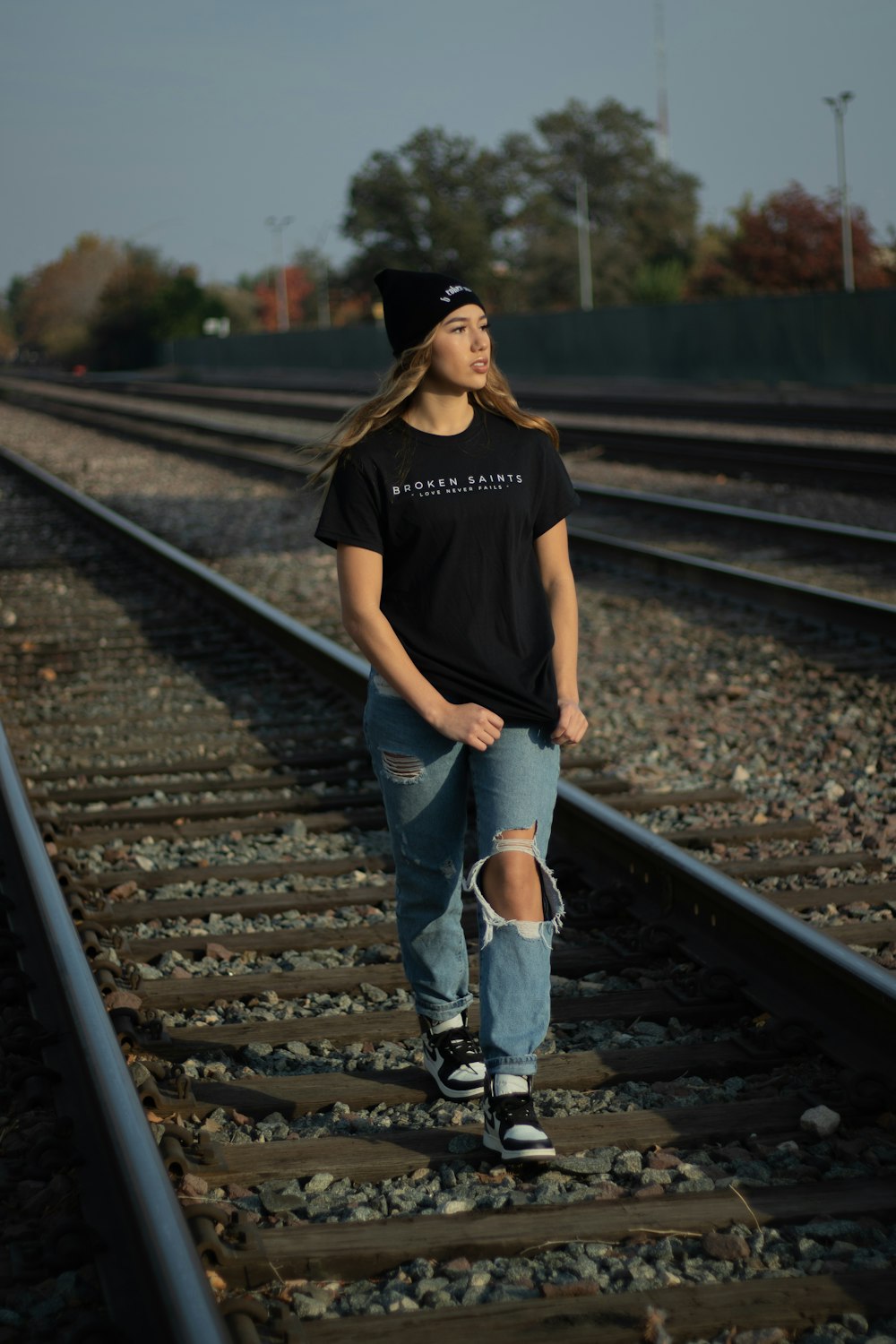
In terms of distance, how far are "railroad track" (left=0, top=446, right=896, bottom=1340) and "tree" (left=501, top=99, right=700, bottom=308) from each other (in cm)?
9355

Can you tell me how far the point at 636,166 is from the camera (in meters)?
107

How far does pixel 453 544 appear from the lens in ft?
10.6

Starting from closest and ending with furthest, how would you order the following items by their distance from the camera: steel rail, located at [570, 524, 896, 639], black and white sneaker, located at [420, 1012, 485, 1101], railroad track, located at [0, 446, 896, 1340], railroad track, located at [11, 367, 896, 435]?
railroad track, located at [0, 446, 896, 1340] → black and white sneaker, located at [420, 1012, 485, 1101] → steel rail, located at [570, 524, 896, 639] → railroad track, located at [11, 367, 896, 435]

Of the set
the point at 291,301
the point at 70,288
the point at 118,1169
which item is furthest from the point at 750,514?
the point at 70,288

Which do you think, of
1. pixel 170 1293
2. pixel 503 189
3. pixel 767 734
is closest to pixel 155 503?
pixel 767 734

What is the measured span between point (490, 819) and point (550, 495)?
658mm

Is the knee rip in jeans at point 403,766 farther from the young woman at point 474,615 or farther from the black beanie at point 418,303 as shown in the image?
the black beanie at point 418,303

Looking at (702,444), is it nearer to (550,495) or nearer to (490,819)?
(550,495)

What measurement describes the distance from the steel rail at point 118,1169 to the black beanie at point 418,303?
159 cm

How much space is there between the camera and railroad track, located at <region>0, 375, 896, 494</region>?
1669 centimetres

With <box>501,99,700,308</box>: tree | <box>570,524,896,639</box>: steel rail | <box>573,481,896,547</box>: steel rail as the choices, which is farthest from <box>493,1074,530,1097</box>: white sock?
<box>501,99,700,308</box>: tree

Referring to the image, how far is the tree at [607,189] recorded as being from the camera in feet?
322

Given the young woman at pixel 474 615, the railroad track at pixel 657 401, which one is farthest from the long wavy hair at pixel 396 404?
the railroad track at pixel 657 401

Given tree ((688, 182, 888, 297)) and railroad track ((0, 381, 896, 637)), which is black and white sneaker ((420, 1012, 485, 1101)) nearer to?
railroad track ((0, 381, 896, 637))
